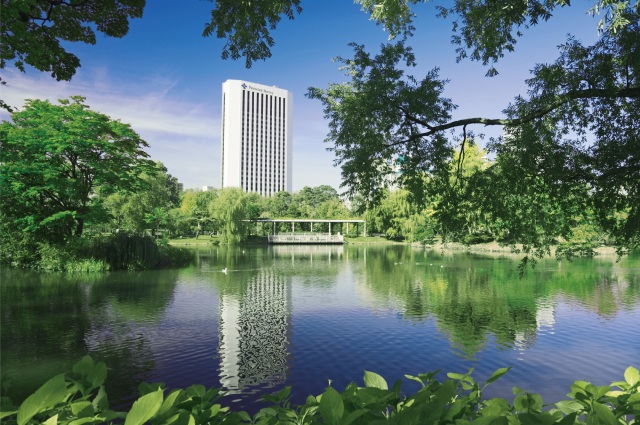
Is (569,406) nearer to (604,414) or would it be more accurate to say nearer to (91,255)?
Result: (604,414)

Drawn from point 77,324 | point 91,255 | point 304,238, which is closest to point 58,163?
point 91,255

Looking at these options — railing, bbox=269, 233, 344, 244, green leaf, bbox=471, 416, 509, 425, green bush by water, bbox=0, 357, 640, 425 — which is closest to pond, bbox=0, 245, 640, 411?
green bush by water, bbox=0, 357, 640, 425

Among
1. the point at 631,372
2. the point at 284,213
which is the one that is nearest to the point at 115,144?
the point at 631,372

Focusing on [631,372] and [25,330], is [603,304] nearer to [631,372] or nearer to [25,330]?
[631,372]

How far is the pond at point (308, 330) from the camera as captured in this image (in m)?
8.24

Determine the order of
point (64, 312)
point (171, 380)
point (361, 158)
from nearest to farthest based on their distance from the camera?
1. point (361, 158)
2. point (171, 380)
3. point (64, 312)

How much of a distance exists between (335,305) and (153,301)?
649 centimetres

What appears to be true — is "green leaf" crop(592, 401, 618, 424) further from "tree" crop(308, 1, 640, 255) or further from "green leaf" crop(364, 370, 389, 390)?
"tree" crop(308, 1, 640, 255)

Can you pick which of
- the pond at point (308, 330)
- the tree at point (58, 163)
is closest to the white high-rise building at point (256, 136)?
the tree at point (58, 163)

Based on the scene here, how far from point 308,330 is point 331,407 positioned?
35.2ft

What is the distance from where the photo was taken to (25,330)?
36.0 feet

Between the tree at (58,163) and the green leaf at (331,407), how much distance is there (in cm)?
2188

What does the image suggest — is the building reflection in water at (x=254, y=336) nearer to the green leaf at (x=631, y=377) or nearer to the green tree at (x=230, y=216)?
the green leaf at (x=631, y=377)

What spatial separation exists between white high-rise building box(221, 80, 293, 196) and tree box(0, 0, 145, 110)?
281 ft
